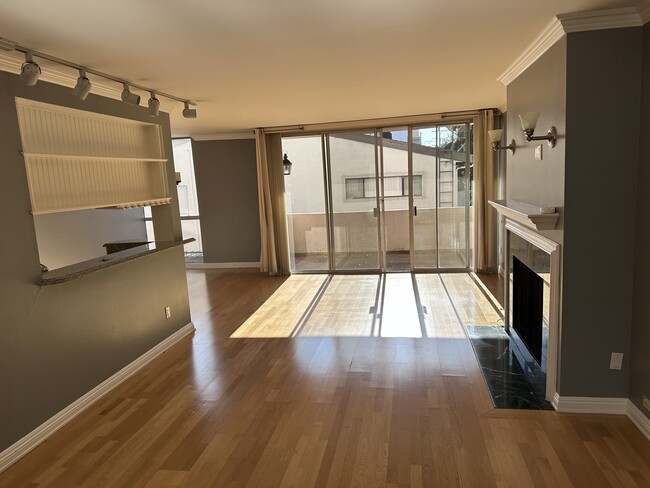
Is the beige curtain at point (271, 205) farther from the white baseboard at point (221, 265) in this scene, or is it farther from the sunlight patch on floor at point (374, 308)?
the sunlight patch on floor at point (374, 308)

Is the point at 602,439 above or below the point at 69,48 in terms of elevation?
below

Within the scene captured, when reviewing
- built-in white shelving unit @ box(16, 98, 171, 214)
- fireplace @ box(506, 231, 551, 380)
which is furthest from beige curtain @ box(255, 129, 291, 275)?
fireplace @ box(506, 231, 551, 380)

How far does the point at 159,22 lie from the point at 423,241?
563 cm

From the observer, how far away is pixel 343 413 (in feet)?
10.2

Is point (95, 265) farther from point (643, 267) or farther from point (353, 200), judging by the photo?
point (353, 200)

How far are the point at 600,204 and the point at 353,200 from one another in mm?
4970

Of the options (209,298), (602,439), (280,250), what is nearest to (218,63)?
(602,439)

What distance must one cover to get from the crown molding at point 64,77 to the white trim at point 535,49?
3126 millimetres

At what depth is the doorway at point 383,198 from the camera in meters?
7.10

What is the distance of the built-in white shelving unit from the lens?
313cm

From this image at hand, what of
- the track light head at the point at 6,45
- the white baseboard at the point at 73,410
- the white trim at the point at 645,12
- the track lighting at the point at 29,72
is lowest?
the white baseboard at the point at 73,410

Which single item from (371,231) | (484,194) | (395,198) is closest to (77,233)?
(371,231)

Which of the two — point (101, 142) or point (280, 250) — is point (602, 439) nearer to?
point (101, 142)

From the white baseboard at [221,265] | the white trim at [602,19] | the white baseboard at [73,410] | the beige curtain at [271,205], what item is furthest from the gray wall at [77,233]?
A: the white trim at [602,19]
